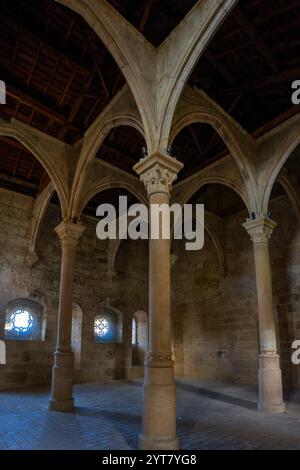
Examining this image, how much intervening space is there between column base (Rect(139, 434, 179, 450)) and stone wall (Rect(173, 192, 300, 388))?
6987 mm

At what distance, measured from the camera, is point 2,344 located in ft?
33.3

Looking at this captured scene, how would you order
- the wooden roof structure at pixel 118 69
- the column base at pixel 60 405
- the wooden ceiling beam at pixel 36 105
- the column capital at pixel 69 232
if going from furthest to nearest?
the column capital at pixel 69 232
the wooden ceiling beam at pixel 36 105
the column base at pixel 60 405
the wooden roof structure at pixel 118 69

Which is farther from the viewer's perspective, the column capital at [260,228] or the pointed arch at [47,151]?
the pointed arch at [47,151]

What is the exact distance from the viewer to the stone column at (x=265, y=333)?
6900mm

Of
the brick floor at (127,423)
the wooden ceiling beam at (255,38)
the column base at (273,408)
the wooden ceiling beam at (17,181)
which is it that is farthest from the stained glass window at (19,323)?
the wooden ceiling beam at (255,38)

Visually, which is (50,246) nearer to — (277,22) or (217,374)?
(217,374)

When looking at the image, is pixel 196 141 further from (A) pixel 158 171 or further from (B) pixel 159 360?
(B) pixel 159 360

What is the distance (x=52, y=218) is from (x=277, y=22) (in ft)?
30.2

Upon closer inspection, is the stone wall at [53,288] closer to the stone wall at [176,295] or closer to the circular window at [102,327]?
the stone wall at [176,295]

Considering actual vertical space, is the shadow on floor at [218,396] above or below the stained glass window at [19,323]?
below

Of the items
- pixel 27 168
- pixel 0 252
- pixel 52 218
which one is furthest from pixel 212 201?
pixel 0 252

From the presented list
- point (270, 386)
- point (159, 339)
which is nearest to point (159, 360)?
point (159, 339)

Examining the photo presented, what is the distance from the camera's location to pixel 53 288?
11602mm

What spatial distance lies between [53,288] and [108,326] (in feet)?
9.76
